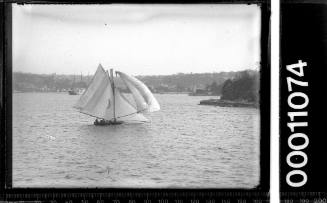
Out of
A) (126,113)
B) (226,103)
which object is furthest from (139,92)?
(226,103)

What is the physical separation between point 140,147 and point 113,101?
6.8 inches

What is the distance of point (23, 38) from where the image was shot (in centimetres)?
146

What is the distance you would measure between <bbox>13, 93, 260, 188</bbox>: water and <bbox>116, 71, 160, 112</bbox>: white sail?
0.03 meters

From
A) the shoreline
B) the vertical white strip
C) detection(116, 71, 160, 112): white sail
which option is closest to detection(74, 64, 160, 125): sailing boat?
detection(116, 71, 160, 112): white sail

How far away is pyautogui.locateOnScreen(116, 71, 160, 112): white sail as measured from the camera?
1457 millimetres

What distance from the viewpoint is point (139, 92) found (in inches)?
57.6

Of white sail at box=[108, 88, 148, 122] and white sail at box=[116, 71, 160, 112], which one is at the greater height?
white sail at box=[116, 71, 160, 112]

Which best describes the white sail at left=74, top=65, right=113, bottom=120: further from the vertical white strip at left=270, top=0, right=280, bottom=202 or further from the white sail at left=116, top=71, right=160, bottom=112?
the vertical white strip at left=270, top=0, right=280, bottom=202

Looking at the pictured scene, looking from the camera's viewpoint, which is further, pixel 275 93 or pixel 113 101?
pixel 113 101

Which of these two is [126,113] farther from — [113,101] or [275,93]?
[275,93]

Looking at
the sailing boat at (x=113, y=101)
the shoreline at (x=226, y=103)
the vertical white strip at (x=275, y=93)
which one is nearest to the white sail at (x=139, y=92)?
the sailing boat at (x=113, y=101)

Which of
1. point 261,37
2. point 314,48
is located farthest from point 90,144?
point 314,48

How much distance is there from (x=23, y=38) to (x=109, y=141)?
42 centimetres

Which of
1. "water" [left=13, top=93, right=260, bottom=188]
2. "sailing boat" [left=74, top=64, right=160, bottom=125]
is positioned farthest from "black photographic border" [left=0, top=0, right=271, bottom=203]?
"sailing boat" [left=74, top=64, right=160, bottom=125]
